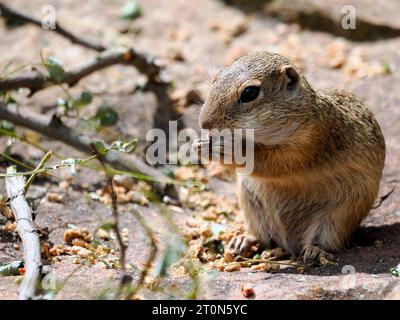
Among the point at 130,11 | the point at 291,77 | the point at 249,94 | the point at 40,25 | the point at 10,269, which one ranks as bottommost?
the point at 10,269

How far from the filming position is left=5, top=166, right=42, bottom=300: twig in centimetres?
387

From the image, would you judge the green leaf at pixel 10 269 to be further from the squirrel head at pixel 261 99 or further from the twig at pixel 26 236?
the squirrel head at pixel 261 99

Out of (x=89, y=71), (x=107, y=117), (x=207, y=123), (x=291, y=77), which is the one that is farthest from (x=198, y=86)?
(x=207, y=123)

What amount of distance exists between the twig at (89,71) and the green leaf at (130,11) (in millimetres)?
1693

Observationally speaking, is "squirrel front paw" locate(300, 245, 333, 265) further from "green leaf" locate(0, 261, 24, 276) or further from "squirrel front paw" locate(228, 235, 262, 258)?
"green leaf" locate(0, 261, 24, 276)

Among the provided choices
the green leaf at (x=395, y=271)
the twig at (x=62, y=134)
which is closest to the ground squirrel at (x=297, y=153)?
the green leaf at (x=395, y=271)

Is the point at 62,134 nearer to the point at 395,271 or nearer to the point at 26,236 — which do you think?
the point at 26,236

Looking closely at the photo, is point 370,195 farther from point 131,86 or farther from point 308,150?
point 131,86

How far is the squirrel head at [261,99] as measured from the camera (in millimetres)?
4793

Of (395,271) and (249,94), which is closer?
(395,271)

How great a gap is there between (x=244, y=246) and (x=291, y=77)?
4.13 ft

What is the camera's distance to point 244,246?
541 centimetres

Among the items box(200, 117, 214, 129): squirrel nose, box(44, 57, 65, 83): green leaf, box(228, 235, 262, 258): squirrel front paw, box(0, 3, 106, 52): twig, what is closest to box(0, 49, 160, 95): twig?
box(44, 57, 65, 83): green leaf

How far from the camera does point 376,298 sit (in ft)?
13.6
